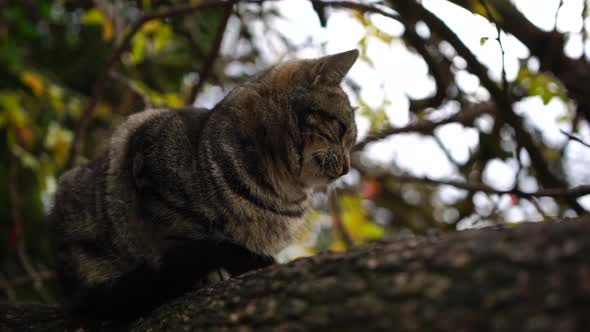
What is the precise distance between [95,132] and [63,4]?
102 cm

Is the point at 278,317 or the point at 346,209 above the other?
the point at 278,317

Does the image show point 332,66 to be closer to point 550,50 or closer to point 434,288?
point 550,50

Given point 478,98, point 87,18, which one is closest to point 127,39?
point 87,18

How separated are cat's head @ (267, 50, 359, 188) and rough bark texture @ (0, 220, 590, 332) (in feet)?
2.85

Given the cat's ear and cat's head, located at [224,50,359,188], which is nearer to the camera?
cat's head, located at [224,50,359,188]

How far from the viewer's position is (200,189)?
1956 mm

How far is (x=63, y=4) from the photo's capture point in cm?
436

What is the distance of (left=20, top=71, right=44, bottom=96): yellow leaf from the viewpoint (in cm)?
370

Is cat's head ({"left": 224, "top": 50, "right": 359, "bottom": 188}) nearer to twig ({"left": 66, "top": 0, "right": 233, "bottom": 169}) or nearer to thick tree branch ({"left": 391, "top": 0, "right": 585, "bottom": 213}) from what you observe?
thick tree branch ({"left": 391, "top": 0, "right": 585, "bottom": 213})

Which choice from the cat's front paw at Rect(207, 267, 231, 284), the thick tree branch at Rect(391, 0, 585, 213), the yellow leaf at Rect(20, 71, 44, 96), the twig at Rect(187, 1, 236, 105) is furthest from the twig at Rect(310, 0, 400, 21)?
the yellow leaf at Rect(20, 71, 44, 96)

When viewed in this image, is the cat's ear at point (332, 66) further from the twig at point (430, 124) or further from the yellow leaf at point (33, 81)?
the yellow leaf at point (33, 81)

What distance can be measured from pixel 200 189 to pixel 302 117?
53cm

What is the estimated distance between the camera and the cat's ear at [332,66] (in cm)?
233

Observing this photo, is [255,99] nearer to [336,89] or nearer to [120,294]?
[336,89]
